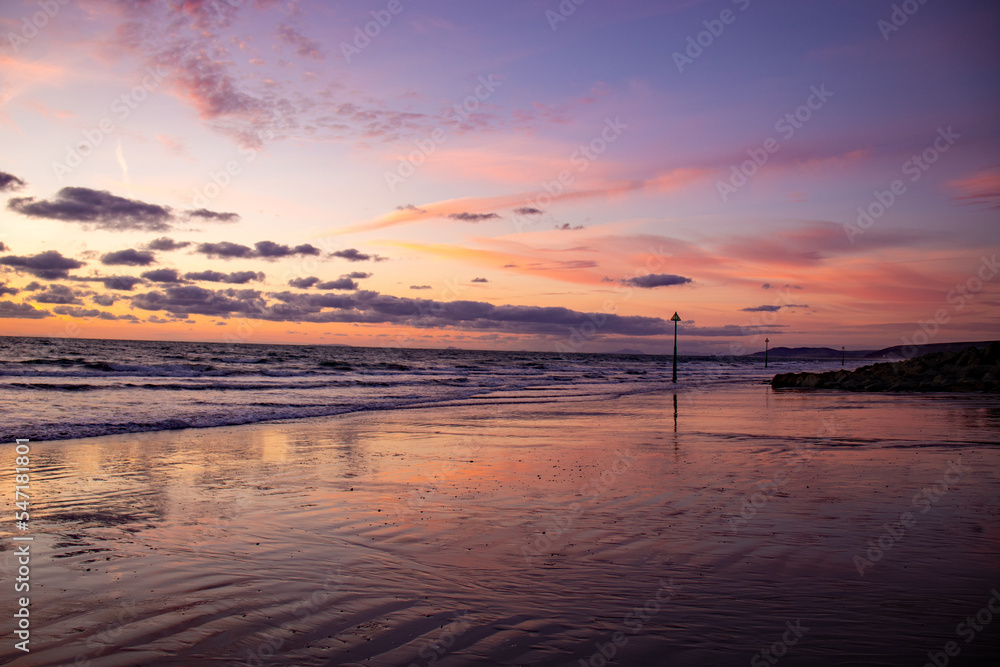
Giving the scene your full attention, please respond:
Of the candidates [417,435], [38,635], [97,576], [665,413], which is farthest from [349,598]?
[665,413]

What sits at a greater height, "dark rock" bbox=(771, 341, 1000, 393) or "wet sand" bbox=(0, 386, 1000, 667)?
"dark rock" bbox=(771, 341, 1000, 393)

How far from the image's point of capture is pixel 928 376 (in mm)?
31938

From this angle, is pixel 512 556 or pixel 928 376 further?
pixel 928 376

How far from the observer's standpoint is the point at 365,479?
10016 millimetres

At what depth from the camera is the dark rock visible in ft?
95.6

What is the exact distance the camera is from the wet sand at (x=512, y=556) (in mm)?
4164

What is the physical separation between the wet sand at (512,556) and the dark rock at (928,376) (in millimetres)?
20766

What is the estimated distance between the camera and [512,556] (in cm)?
600

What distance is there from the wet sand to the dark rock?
20.8 meters

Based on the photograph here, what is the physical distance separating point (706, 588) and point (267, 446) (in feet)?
37.9

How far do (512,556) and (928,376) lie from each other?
114 ft

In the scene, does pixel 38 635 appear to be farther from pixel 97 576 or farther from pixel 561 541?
pixel 561 541

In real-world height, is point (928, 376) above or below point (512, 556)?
above

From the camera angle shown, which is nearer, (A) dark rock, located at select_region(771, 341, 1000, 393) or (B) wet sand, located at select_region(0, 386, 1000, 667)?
(B) wet sand, located at select_region(0, 386, 1000, 667)
